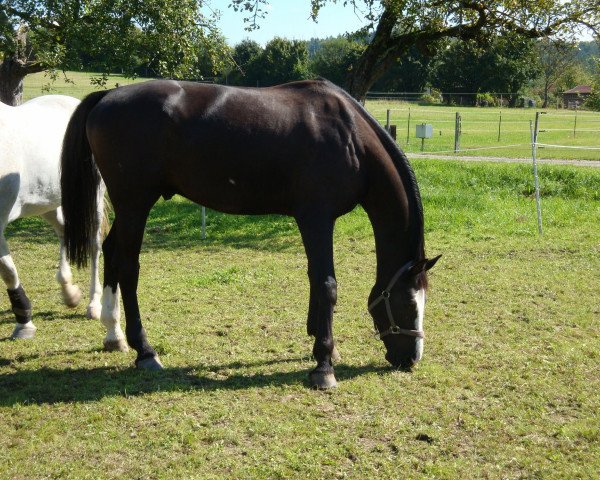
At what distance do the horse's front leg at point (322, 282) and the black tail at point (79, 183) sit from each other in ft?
5.67

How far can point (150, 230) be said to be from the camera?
36.1 ft

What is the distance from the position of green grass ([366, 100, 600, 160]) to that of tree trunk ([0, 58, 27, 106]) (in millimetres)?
10789

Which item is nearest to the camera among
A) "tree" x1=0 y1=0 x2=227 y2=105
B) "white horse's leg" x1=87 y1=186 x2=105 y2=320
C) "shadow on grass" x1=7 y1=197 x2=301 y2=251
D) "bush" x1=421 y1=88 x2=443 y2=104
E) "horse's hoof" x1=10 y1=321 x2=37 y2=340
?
"horse's hoof" x1=10 y1=321 x2=37 y2=340

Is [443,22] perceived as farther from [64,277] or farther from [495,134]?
[495,134]

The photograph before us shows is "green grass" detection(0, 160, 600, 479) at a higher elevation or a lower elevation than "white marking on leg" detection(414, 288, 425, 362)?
lower

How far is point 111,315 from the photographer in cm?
513

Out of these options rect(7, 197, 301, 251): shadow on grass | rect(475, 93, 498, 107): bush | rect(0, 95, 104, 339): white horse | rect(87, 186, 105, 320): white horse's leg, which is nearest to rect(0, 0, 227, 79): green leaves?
rect(7, 197, 301, 251): shadow on grass

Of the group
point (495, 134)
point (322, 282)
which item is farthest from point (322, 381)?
point (495, 134)

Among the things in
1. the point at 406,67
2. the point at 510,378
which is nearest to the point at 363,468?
the point at 510,378

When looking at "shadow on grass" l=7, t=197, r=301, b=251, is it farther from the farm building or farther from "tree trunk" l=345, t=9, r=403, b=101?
the farm building

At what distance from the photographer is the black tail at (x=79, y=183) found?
482cm

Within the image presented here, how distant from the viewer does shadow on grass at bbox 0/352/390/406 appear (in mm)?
4363

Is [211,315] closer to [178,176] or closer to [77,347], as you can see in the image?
[77,347]

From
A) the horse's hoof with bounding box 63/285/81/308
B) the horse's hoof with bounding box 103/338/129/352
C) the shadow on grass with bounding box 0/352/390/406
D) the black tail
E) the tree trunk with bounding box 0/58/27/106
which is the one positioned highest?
the tree trunk with bounding box 0/58/27/106
